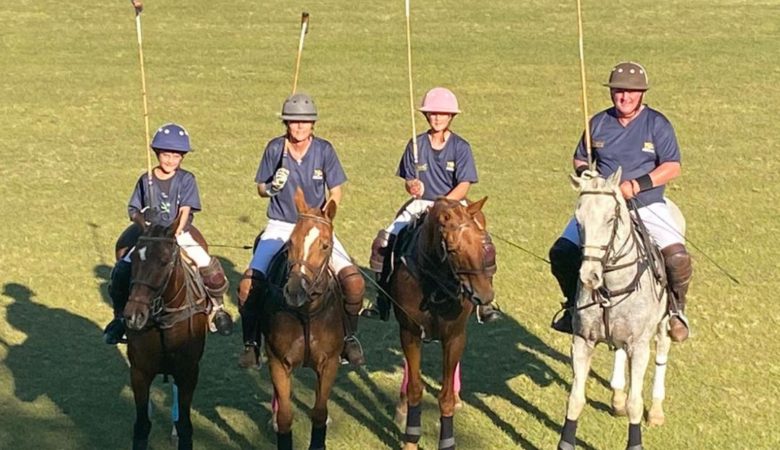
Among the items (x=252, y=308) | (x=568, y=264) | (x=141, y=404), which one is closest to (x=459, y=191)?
(x=568, y=264)

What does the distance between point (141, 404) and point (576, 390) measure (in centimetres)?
380

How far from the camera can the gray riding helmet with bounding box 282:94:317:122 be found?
1023 cm

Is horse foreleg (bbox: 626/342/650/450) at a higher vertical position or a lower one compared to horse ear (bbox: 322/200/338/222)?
lower

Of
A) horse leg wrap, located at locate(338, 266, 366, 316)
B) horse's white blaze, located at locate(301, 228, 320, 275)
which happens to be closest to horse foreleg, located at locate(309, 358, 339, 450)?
horse leg wrap, located at locate(338, 266, 366, 316)

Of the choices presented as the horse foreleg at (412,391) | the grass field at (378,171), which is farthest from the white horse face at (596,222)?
the grass field at (378,171)

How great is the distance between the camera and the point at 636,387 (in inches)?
398

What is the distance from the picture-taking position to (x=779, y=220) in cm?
1908

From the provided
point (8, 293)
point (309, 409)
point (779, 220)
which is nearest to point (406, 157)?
point (309, 409)

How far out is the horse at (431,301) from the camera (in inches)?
385

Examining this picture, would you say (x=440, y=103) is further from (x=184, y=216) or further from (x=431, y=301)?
(x=184, y=216)

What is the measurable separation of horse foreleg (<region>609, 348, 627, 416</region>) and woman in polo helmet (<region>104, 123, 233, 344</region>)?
4.01 m

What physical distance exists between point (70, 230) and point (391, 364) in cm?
754

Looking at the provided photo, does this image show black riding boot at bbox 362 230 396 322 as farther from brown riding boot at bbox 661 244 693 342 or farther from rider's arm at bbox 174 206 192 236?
brown riding boot at bbox 661 244 693 342

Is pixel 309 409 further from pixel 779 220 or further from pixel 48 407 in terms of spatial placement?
pixel 779 220
